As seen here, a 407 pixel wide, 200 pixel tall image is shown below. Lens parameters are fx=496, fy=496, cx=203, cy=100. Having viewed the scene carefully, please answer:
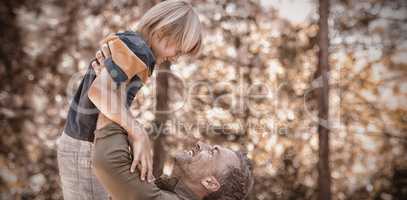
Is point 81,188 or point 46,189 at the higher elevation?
point 81,188

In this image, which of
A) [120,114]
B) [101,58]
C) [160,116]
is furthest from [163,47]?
[160,116]

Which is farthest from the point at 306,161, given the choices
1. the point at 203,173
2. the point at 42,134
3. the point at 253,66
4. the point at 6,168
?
the point at 203,173

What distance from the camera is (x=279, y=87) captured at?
143 inches

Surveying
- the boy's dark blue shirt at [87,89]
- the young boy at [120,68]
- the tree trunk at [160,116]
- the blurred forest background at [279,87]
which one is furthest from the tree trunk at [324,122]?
the boy's dark blue shirt at [87,89]

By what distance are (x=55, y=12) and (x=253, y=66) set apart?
159 centimetres

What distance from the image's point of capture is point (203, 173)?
1286mm

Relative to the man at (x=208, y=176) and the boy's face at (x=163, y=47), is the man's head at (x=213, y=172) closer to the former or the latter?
the man at (x=208, y=176)

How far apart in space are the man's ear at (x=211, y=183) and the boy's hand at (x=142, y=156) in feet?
Answer: 0.63

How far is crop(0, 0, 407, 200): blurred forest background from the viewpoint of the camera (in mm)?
3555

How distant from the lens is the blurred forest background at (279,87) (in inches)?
140

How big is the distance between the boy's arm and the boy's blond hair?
9.1 inches

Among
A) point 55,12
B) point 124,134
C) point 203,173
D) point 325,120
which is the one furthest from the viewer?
point 55,12

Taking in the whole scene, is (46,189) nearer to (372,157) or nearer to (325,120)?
(325,120)

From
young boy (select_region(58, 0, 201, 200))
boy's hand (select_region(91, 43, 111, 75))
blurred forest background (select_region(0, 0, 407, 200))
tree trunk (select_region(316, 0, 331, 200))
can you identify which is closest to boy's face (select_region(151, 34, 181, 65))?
young boy (select_region(58, 0, 201, 200))
